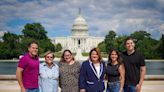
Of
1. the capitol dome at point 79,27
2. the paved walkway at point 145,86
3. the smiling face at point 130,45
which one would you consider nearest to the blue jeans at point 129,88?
the smiling face at point 130,45

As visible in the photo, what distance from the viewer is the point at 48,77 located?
24.6ft

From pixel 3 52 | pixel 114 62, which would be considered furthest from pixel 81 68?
pixel 3 52

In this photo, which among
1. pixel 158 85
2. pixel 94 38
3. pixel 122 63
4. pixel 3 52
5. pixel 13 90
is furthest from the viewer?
pixel 94 38

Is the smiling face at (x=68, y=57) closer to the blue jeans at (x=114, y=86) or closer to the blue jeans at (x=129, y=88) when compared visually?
the blue jeans at (x=114, y=86)

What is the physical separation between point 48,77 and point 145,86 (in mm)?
6598

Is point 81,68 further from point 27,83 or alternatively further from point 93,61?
point 27,83

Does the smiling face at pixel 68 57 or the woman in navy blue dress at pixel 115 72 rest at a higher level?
the smiling face at pixel 68 57

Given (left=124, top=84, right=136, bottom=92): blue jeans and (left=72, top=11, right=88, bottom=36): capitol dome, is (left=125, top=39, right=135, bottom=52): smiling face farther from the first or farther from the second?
(left=72, top=11, right=88, bottom=36): capitol dome

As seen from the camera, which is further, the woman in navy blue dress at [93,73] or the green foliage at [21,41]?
the green foliage at [21,41]

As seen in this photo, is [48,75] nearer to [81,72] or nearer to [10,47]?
[81,72]

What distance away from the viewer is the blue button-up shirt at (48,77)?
7.48 meters

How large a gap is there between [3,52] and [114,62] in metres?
68.0

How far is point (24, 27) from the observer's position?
281 ft

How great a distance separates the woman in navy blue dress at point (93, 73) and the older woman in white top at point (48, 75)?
1.85ft
